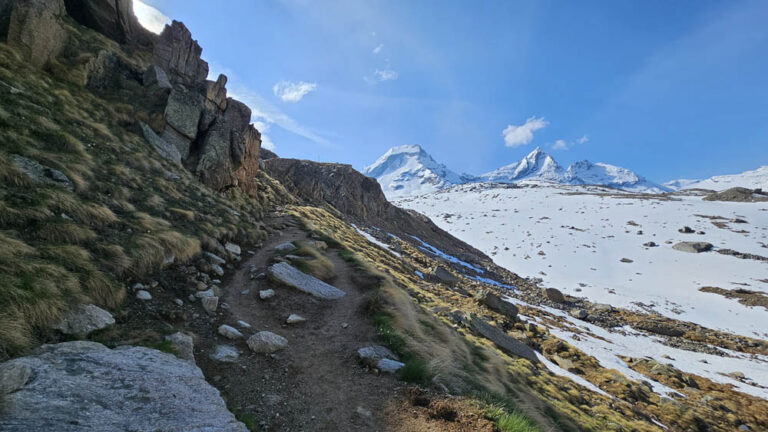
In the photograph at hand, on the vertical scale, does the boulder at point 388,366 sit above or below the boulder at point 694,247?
below

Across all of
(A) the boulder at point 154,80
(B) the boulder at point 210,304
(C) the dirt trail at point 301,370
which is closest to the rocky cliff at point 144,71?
(A) the boulder at point 154,80

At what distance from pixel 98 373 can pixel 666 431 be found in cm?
2498

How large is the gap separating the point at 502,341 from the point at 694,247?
99601mm

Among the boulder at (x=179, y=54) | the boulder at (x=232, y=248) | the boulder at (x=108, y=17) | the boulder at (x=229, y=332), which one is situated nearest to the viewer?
the boulder at (x=229, y=332)

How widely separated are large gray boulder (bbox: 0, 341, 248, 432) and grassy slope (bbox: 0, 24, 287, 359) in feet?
2.45

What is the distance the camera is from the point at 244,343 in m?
7.82

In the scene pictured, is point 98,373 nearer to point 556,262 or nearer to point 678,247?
point 556,262

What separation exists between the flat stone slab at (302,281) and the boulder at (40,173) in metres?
6.83

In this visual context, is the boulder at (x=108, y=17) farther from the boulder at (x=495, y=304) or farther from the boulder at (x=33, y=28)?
the boulder at (x=495, y=304)

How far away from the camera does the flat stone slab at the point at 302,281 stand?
1191 centimetres

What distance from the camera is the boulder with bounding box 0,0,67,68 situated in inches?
590

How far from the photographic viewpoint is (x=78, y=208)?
8148 millimetres

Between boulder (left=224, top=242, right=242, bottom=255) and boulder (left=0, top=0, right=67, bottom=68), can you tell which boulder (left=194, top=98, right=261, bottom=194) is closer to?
boulder (left=0, top=0, right=67, bottom=68)

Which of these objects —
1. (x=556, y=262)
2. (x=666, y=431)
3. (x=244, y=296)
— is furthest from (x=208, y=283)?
(x=556, y=262)
